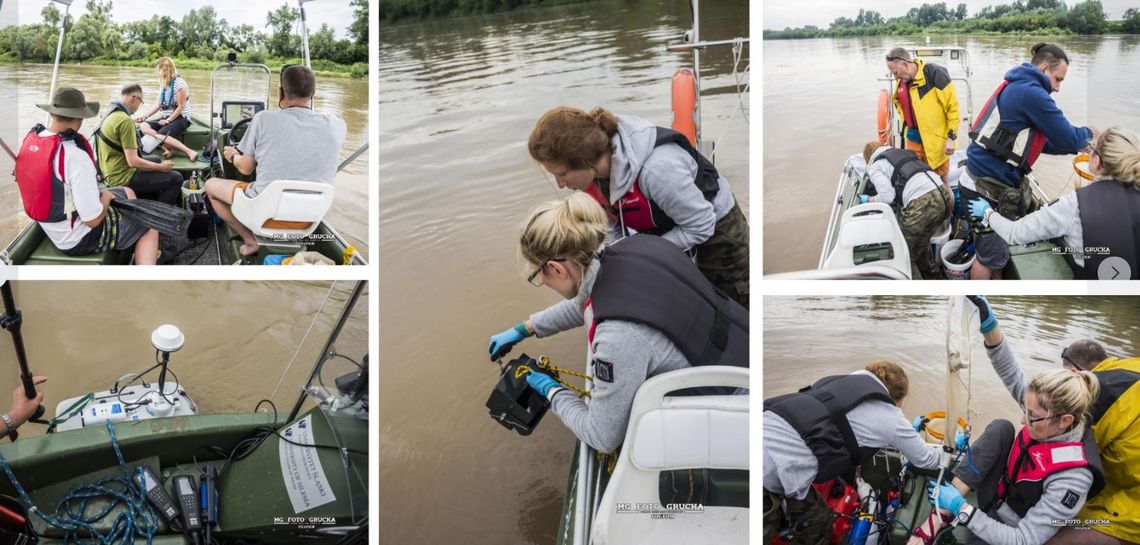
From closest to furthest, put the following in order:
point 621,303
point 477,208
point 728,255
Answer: point 621,303, point 728,255, point 477,208

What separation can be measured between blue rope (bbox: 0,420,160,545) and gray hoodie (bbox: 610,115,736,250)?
1.36 m

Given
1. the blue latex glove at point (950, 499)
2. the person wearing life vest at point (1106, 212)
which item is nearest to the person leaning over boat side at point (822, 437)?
the blue latex glove at point (950, 499)

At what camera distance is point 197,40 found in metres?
1.99

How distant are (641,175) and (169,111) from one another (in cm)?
130

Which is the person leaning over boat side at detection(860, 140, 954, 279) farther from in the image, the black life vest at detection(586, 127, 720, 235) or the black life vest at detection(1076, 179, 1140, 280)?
the black life vest at detection(586, 127, 720, 235)

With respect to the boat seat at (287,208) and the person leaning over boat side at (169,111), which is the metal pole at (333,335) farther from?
the person leaning over boat side at (169,111)

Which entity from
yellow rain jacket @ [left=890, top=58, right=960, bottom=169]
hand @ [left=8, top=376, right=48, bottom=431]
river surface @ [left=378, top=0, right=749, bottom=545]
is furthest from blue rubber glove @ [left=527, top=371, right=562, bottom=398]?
yellow rain jacket @ [left=890, top=58, right=960, bottom=169]

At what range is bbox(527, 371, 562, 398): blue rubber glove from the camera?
6.32ft

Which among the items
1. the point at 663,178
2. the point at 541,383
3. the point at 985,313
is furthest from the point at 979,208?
the point at 541,383

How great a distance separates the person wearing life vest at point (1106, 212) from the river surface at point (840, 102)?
0.99 feet

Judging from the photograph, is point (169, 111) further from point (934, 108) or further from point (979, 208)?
point (934, 108)

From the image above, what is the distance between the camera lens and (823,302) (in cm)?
202

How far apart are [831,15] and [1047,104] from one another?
2.37ft

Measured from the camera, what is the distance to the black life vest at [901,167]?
2666 mm
